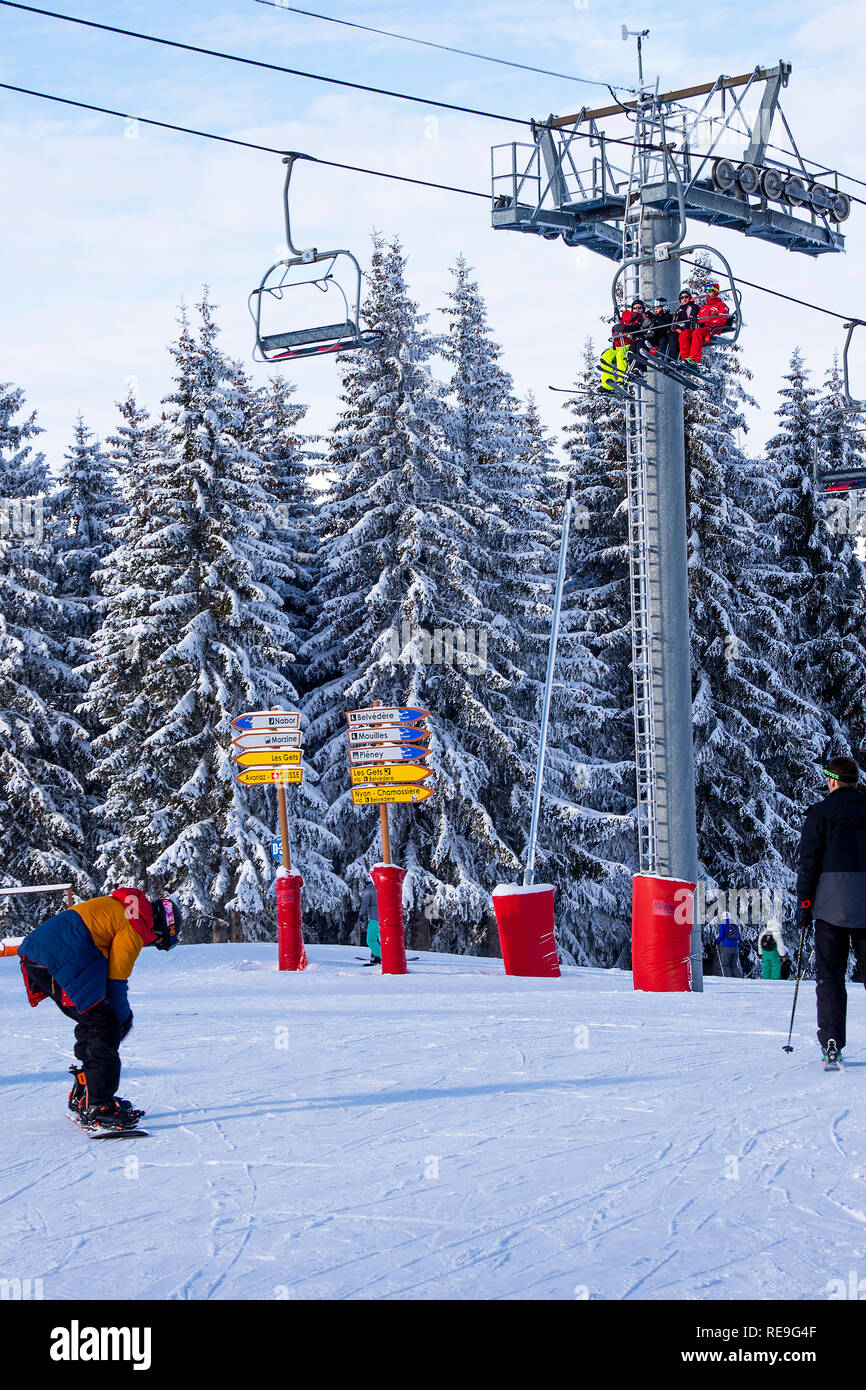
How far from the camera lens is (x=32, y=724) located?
1213 inches

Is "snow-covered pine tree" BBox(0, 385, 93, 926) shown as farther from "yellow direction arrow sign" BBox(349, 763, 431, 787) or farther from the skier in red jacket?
the skier in red jacket

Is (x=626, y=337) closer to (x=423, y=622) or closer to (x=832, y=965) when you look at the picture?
(x=832, y=965)

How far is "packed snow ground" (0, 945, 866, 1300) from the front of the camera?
4816mm

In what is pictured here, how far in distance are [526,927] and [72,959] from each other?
9.19 metres

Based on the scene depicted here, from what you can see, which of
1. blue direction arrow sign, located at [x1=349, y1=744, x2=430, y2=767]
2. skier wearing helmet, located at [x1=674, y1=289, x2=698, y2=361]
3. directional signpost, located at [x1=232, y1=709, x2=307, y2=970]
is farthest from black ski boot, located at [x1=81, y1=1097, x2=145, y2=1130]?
skier wearing helmet, located at [x1=674, y1=289, x2=698, y2=361]

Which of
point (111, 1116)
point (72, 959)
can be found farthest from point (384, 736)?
point (72, 959)

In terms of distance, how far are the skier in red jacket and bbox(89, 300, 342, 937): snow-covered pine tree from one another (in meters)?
13.8

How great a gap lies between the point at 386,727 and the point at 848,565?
20592 mm

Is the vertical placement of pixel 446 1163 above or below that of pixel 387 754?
below

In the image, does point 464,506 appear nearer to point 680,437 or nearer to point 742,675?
point 742,675

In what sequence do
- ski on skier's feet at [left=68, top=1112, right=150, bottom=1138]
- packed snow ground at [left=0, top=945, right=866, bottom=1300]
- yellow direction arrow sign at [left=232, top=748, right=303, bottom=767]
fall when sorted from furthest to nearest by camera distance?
yellow direction arrow sign at [left=232, top=748, right=303, bottom=767] < ski on skier's feet at [left=68, top=1112, right=150, bottom=1138] < packed snow ground at [left=0, top=945, right=866, bottom=1300]

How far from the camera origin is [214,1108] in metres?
7.69

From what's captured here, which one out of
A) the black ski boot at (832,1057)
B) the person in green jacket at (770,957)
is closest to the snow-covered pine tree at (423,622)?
the person in green jacket at (770,957)

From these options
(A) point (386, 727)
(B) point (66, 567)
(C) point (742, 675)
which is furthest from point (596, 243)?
(B) point (66, 567)
